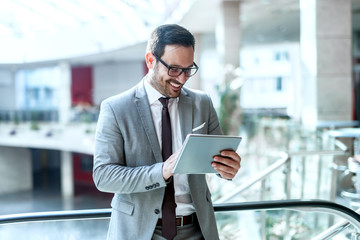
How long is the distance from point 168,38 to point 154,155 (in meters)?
0.43

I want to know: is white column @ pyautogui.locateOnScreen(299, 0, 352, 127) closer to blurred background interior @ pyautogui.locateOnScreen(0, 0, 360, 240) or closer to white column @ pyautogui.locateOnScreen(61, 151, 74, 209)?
blurred background interior @ pyautogui.locateOnScreen(0, 0, 360, 240)

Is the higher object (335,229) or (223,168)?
(223,168)

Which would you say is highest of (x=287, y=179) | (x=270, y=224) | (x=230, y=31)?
(x=230, y=31)

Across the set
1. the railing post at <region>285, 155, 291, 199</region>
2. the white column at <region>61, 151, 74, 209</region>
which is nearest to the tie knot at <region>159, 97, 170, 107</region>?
the railing post at <region>285, 155, 291, 199</region>

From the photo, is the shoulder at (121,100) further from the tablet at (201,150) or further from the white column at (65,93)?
the white column at (65,93)

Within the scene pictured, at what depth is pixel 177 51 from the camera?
148cm

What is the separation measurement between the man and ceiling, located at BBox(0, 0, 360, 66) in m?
9.90

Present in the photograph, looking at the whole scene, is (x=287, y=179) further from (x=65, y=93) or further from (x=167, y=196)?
(x=65, y=93)

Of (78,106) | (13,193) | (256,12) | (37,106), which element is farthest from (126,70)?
(256,12)

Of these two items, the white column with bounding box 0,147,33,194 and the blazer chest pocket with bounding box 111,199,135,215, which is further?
the white column with bounding box 0,147,33,194

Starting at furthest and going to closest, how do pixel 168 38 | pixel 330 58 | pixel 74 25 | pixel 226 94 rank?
pixel 74 25 < pixel 226 94 < pixel 330 58 < pixel 168 38

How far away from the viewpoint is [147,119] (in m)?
1.52

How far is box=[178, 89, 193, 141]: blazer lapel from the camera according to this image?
1560mm

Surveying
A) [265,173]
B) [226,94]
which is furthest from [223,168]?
[226,94]
